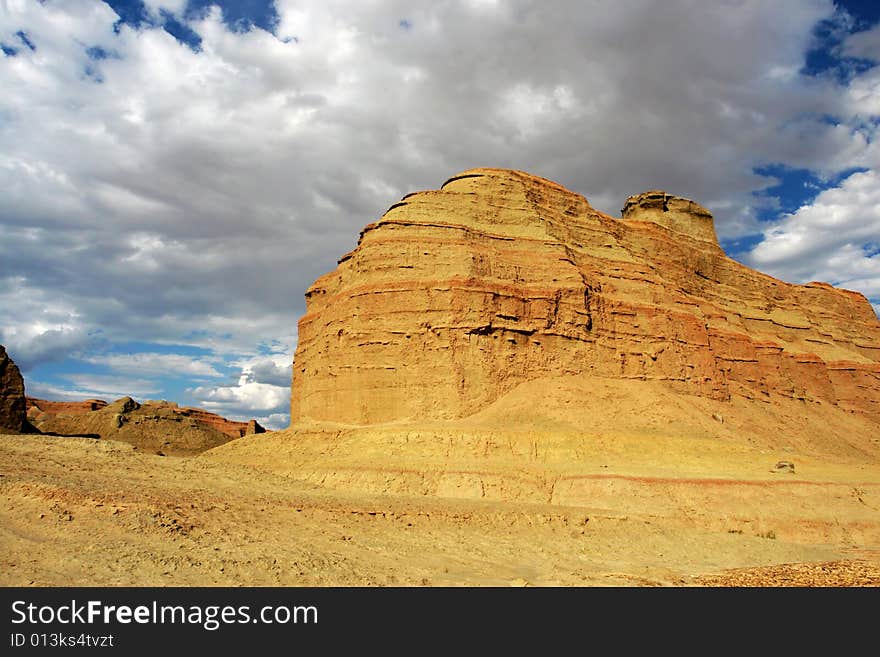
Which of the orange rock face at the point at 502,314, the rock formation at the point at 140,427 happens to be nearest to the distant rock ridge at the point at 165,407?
the rock formation at the point at 140,427

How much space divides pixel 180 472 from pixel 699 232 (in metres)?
47.0

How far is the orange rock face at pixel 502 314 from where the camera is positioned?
106 feet

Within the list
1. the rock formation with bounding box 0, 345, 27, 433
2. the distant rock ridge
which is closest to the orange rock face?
the rock formation with bounding box 0, 345, 27, 433

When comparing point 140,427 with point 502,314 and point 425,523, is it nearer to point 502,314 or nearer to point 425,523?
point 502,314

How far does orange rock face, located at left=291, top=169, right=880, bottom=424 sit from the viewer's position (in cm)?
3225

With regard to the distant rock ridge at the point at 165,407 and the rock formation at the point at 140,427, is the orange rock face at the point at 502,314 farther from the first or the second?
the distant rock ridge at the point at 165,407

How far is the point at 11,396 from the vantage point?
2855cm

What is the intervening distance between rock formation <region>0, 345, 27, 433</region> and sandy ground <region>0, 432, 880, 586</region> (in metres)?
6.31

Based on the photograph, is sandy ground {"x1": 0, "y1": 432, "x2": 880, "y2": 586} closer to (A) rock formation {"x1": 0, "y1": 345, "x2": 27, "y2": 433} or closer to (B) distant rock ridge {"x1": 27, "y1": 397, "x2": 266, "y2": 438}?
(A) rock formation {"x1": 0, "y1": 345, "x2": 27, "y2": 433}

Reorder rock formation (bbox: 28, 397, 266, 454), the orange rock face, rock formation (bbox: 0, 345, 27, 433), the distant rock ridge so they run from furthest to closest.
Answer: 1. the distant rock ridge
2. rock formation (bbox: 28, 397, 266, 454)
3. the orange rock face
4. rock formation (bbox: 0, 345, 27, 433)

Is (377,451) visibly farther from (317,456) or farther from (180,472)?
(180,472)

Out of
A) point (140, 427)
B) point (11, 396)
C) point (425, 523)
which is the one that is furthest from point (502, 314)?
point (140, 427)

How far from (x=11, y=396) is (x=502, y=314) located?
78.1 ft
